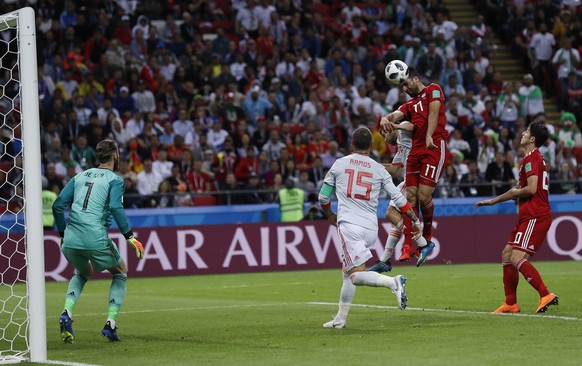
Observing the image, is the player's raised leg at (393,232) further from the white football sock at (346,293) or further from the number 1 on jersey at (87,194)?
the number 1 on jersey at (87,194)

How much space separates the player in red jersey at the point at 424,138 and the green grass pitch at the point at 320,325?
56.3 inches

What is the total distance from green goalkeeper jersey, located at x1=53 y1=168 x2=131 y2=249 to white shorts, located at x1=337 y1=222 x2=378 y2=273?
238 cm

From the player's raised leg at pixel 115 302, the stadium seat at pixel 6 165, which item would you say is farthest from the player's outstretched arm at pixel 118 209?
the stadium seat at pixel 6 165

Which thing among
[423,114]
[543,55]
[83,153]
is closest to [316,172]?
[83,153]

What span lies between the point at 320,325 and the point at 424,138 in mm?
3113

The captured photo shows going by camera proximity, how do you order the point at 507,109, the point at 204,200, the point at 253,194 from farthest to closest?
the point at 507,109 → the point at 253,194 → the point at 204,200

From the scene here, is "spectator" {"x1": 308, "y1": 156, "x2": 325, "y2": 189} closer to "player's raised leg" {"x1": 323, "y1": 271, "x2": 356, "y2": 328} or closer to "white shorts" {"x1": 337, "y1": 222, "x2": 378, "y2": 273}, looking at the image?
"player's raised leg" {"x1": 323, "y1": 271, "x2": 356, "y2": 328}

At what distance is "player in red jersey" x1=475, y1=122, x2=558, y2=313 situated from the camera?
13141 mm

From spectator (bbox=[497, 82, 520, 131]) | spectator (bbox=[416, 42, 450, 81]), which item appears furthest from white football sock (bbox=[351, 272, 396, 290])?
spectator (bbox=[416, 42, 450, 81])

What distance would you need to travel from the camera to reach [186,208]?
76.6 feet

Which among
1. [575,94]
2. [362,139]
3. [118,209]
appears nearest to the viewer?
[118,209]

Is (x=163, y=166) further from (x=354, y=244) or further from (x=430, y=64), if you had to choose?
(x=354, y=244)

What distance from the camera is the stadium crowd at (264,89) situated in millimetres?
24844

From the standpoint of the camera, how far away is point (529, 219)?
43.7ft
